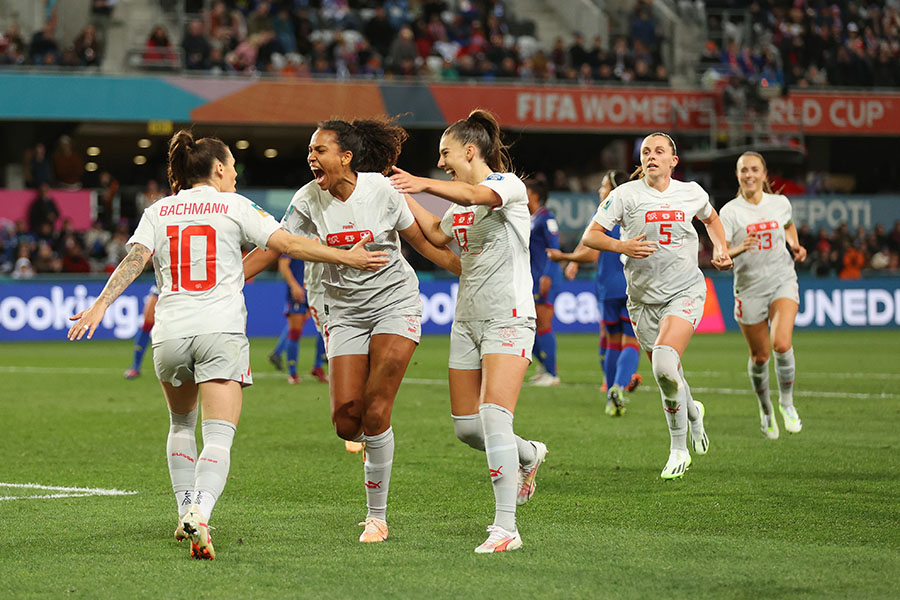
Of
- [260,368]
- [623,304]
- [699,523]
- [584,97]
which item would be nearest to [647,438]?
[623,304]

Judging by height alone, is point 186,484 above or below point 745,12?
below

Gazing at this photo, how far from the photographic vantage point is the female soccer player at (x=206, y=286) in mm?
5887

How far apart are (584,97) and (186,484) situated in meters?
26.2

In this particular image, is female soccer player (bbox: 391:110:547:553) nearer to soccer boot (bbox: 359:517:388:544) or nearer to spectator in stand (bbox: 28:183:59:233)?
soccer boot (bbox: 359:517:388:544)

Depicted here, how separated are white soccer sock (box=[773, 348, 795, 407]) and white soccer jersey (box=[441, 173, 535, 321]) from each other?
16.0 feet

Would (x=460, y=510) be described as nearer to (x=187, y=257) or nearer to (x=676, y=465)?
(x=676, y=465)

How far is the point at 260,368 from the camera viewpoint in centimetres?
1820

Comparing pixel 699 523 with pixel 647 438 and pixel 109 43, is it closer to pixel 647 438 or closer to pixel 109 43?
pixel 647 438

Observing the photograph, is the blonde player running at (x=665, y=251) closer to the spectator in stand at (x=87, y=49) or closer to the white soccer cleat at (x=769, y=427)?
the white soccer cleat at (x=769, y=427)

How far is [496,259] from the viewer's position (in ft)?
20.6

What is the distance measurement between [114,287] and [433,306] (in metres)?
19.4

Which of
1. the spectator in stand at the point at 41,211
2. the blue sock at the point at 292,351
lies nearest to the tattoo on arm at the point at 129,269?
the blue sock at the point at 292,351

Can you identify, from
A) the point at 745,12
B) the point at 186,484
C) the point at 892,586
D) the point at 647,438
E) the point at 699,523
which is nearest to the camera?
the point at 892,586

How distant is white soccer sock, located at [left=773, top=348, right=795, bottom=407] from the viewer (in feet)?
34.7
